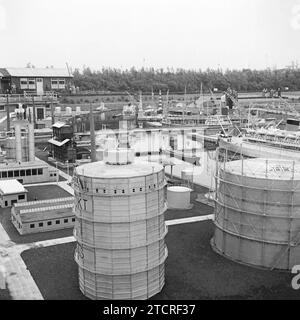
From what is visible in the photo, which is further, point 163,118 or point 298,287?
point 163,118

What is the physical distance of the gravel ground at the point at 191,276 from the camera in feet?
64.4

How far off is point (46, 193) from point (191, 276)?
19056mm

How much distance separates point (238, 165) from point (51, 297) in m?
12.1

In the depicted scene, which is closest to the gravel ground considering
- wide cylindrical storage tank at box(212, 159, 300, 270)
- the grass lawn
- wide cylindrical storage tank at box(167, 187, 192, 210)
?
wide cylindrical storage tank at box(212, 159, 300, 270)

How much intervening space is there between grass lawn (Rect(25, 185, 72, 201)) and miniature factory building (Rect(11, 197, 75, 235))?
5817 mm

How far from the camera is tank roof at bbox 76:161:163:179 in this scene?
59.2ft

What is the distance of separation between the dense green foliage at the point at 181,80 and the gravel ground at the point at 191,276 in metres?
109

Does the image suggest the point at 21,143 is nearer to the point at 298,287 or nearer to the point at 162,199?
the point at 162,199

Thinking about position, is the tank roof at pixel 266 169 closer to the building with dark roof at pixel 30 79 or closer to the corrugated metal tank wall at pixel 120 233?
the corrugated metal tank wall at pixel 120 233

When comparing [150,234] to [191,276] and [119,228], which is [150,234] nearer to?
[119,228]

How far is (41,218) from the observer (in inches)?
1099

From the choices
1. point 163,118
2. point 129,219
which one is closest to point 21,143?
point 129,219

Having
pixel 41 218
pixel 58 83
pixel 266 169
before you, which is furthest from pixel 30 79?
pixel 266 169
